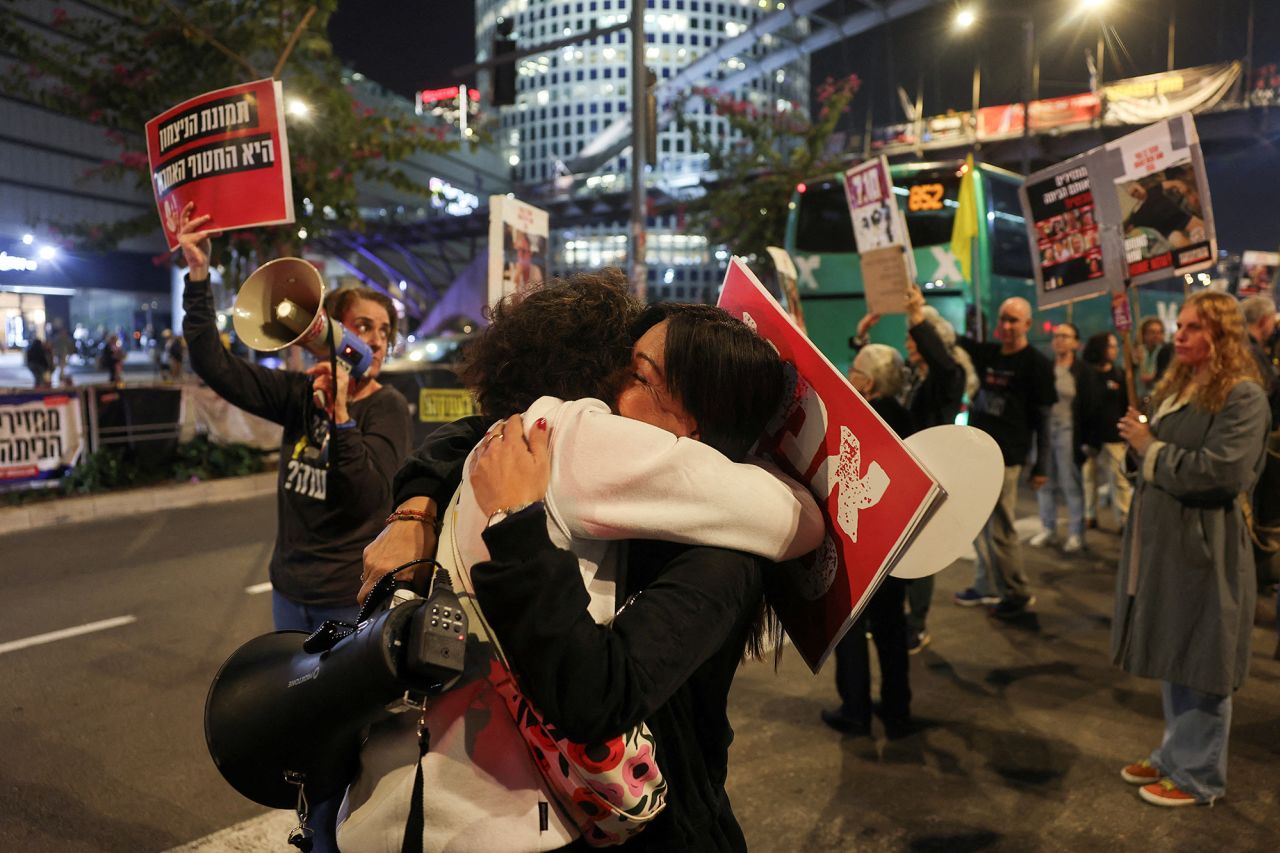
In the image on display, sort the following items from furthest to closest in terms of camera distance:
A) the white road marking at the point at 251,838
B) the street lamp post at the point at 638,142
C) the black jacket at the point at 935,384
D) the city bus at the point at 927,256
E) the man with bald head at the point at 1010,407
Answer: the street lamp post at the point at 638,142
the city bus at the point at 927,256
the man with bald head at the point at 1010,407
the black jacket at the point at 935,384
the white road marking at the point at 251,838

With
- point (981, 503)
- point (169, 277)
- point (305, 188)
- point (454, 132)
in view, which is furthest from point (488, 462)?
point (169, 277)

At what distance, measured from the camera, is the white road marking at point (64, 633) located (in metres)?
5.48

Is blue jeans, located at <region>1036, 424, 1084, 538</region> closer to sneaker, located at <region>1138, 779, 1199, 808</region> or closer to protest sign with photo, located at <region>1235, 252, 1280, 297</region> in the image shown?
sneaker, located at <region>1138, 779, 1199, 808</region>

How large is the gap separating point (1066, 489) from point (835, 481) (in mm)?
7629

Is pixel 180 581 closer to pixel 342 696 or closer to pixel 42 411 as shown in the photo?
pixel 42 411

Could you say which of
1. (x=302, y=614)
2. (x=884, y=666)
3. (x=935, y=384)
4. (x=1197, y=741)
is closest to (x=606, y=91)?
(x=935, y=384)

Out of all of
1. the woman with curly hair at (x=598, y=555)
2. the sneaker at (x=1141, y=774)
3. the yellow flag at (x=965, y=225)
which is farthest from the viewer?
the yellow flag at (x=965, y=225)

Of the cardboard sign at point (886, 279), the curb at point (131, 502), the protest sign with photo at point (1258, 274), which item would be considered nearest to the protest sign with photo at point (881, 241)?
the cardboard sign at point (886, 279)

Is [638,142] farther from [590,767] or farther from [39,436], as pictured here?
[590,767]

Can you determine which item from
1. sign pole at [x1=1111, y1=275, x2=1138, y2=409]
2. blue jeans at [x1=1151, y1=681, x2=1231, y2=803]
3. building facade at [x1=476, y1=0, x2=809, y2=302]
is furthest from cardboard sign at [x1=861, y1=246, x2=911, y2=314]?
building facade at [x1=476, y1=0, x2=809, y2=302]

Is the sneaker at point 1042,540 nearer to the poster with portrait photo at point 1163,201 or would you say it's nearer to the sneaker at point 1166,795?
the poster with portrait photo at point 1163,201

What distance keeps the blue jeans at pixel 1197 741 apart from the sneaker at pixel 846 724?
1.24 m

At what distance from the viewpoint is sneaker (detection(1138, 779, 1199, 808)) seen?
11.8 ft

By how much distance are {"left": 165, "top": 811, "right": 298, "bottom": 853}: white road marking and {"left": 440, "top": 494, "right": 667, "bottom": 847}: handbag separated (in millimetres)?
2411
